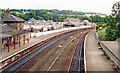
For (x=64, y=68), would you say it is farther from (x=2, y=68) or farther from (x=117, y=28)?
(x=117, y=28)

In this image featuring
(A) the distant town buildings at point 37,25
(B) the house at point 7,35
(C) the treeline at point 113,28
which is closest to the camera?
(B) the house at point 7,35

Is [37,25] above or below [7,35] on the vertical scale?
above

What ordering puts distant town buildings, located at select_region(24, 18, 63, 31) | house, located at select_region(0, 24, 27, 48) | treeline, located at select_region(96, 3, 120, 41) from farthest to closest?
distant town buildings, located at select_region(24, 18, 63, 31) → treeline, located at select_region(96, 3, 120, 41) → house, located at select_region(0, 24, 27, 48)

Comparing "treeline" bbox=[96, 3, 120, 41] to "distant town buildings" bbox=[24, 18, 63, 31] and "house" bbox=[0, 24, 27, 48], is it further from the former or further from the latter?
"distant town buildings" bbox=[24, 18, 63, 31]

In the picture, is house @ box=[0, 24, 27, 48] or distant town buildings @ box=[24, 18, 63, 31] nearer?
house @ box=[0, 24, 27, 48]

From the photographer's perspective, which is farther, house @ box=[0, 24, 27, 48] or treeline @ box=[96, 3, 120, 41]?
treeline @ box=[96, 3, 120, 41]

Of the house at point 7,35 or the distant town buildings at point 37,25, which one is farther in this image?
the distant town buildings at point 37,25

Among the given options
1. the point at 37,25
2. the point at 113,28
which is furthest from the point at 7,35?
the point at 37,25

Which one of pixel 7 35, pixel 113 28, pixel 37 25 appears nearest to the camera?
pixel 7 35

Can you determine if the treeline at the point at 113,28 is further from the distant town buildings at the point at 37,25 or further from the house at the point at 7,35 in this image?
the distant town buildings at the point at 37,25

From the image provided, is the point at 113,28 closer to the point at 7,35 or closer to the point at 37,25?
the point at 7,35

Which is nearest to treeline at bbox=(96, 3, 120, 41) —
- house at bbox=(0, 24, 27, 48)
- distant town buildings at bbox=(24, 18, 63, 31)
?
house at bbox=(0, 24, 27, 48)

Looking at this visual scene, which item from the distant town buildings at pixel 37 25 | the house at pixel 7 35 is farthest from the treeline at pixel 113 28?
the distant town buildings at pixel 37 25

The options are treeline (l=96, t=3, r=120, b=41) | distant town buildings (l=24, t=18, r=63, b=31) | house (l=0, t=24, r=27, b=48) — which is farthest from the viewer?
distant town buildings (l=24, t=18, r=63, b=31)
